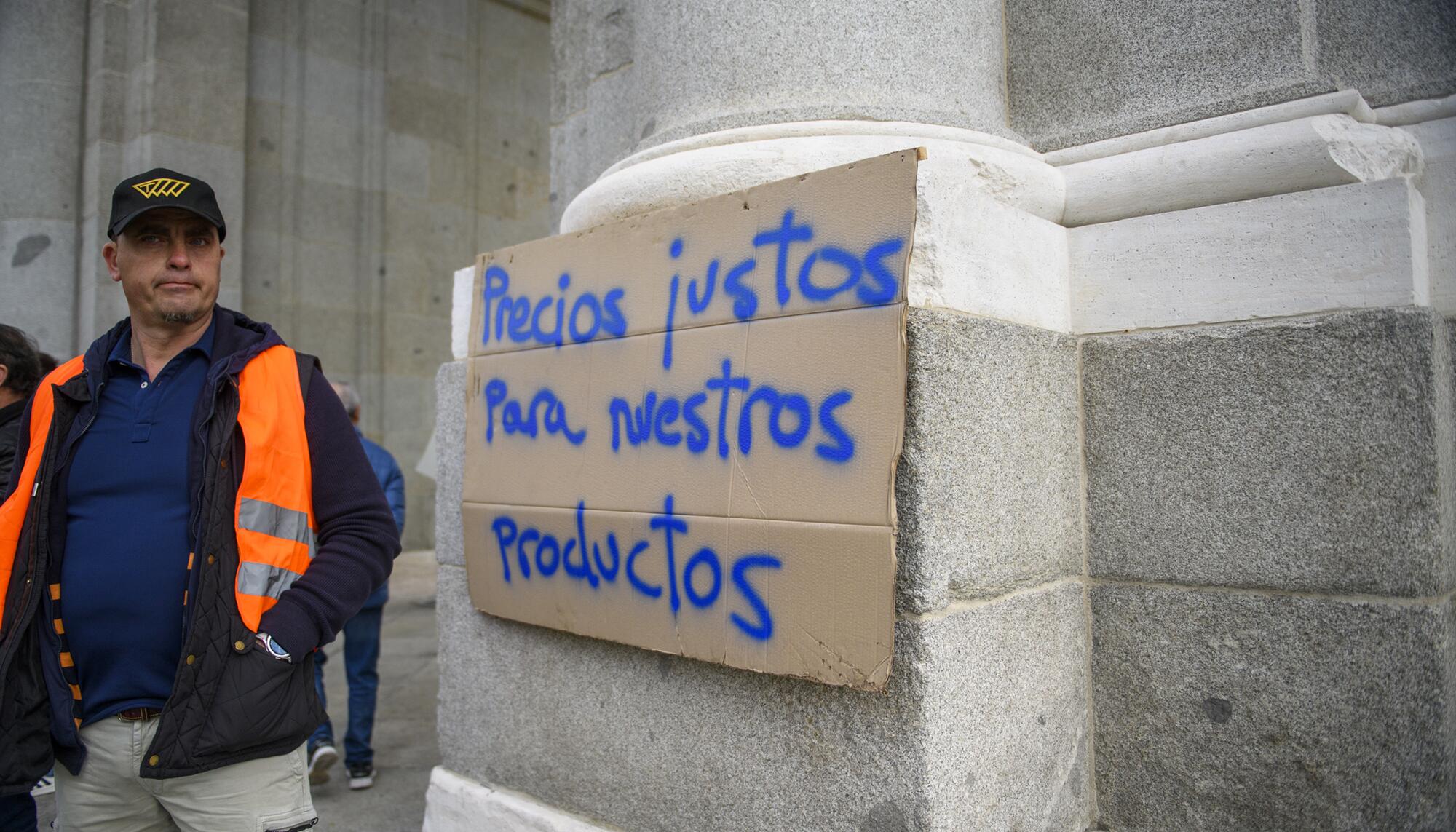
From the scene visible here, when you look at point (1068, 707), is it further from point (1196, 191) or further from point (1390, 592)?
point (1196, 191)

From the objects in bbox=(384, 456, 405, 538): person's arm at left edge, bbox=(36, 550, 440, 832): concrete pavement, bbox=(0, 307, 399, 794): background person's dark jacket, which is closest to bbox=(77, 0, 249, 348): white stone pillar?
bbox=(36, 550, 440, 832): concrete pavement

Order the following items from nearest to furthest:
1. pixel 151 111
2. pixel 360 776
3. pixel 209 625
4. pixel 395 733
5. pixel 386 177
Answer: pixel 209 625 → pixel 360 776 → pixel 395 733 → pixel 151 111 → pixel 386 177

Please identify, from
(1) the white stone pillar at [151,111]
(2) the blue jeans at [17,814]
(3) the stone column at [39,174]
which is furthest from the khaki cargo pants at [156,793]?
(3) the stone column at [39,174]

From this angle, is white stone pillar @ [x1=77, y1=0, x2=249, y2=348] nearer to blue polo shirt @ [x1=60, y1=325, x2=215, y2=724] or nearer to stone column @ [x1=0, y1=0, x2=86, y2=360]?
stone column @ [x1=0, y1=0, x2=86, y2=360]

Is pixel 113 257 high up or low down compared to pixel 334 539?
up

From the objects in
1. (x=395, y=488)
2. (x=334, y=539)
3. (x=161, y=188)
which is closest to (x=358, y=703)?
(x=395, y=488)

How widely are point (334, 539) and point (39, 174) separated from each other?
8017 millimetres

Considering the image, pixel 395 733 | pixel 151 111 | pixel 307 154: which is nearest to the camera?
pixel 395 733

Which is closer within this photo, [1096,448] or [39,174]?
[1096,448]

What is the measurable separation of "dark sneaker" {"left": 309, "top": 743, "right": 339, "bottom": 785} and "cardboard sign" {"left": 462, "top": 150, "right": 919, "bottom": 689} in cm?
170

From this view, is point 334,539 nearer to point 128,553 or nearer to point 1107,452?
point 128,553

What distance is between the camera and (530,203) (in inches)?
462

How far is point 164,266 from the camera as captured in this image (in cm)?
209

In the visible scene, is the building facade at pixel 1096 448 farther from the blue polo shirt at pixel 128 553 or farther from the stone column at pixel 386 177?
the stone column at pixel 386 177
